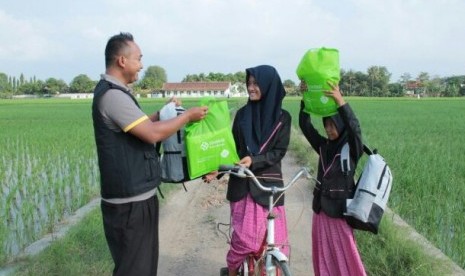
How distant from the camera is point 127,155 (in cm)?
251

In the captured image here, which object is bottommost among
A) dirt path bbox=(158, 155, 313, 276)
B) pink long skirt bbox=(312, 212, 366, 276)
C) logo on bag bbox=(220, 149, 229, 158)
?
dirt path bbox=(158, 155, 313, 276)

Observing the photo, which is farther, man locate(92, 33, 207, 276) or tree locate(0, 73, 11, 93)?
tree locate(0, 73, 11, 93)

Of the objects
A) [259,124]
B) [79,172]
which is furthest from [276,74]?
[79,172]

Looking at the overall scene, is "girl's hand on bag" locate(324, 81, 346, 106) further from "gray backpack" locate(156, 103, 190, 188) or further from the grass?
the grass

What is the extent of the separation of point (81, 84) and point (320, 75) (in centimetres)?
9119

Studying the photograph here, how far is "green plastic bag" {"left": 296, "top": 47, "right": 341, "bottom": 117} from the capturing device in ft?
9.48

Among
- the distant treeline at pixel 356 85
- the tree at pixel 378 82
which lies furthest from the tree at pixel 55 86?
the tree at pixel 378 82

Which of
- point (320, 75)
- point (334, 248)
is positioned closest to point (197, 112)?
point (320, 75)

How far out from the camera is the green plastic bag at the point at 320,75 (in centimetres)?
289

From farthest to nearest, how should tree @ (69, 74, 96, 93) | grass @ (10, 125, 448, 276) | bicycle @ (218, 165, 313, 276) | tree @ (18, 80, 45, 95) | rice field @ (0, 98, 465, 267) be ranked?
1. tree @ (18, 80, 45, 95)
2. tree @ (69, 74, 96, 93)
3. rice field @ (0, 98, 465, 267)
4. grass @ (10, 125, 448, 276)
5. bicycle @ (218, 165, 313, 276)

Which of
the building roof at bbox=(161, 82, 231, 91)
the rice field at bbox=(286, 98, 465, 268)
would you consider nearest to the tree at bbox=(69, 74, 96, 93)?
the building roof at bbox=(161, 82, 231, 91)

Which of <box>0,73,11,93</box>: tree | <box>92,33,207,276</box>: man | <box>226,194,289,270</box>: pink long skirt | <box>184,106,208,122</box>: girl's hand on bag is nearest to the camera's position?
<box>92,33,207,276</box>: man

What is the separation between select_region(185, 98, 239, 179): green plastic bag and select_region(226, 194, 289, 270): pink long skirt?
479mm

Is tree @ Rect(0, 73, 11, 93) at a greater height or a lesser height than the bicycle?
greater
